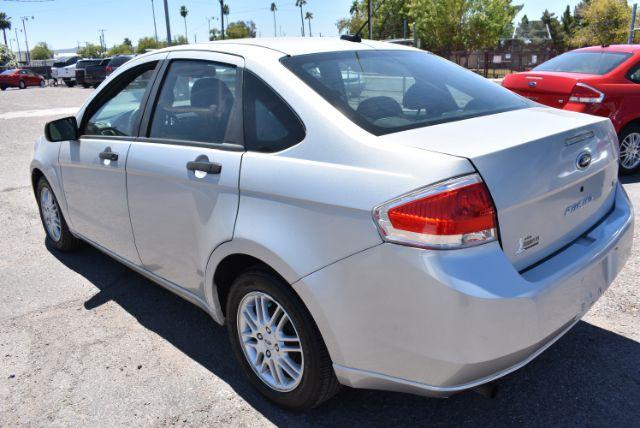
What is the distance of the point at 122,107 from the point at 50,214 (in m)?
1.71

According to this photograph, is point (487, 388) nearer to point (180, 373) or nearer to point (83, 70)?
point (180, 373)

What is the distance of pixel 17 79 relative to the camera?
37625mm

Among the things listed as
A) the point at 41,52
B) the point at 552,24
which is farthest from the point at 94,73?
the point at 41,52

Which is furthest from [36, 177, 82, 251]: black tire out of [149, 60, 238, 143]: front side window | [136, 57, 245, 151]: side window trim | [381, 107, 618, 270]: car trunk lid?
[381, 107, 618, 270]: car trunk lid

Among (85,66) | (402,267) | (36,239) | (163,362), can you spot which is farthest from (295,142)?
(85,66)

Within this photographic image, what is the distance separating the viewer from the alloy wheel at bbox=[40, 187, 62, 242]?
4703 mm

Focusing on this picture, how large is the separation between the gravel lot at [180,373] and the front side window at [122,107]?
1.22m

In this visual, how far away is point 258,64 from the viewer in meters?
2.65

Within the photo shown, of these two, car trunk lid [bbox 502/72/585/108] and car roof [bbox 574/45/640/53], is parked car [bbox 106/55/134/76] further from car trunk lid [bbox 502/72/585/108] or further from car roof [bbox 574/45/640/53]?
car roof [bbox 574/45/640/53]

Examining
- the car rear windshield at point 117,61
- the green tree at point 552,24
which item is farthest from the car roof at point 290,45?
the green tree at point 552,24

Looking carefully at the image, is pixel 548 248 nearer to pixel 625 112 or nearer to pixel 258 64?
pixel 258 64

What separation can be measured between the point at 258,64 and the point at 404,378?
1.57m

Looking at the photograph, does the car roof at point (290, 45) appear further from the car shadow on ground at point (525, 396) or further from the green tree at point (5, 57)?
the green tree at point (5, 57)

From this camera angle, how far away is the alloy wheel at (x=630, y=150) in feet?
22.6
